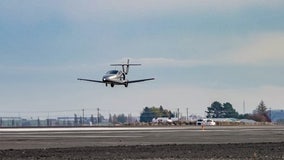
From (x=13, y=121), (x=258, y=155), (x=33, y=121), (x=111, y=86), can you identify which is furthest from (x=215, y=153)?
(x=33, y=121)

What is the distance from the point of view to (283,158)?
91.5 feet

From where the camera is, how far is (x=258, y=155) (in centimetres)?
2972

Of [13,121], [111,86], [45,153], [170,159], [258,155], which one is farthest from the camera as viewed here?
[13,121]

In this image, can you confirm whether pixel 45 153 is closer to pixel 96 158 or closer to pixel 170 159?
pixel 96 158

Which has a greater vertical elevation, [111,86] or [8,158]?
[111,86]

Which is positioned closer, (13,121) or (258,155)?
(258,155)

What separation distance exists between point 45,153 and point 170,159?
281 inches

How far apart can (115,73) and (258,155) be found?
76311mm

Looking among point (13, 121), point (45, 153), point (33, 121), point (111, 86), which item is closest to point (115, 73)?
point (111, 86)

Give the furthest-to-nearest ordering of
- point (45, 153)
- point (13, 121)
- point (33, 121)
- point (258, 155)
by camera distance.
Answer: point (33, 121), point (13, 121), point (45, 153), point (258, 155)

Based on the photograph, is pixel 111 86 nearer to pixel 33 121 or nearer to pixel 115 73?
pixel 115 73

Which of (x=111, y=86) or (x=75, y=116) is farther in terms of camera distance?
(x=75, y=116)

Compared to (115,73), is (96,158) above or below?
below

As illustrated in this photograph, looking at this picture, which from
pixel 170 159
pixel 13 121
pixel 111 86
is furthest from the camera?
pixel 13 121
